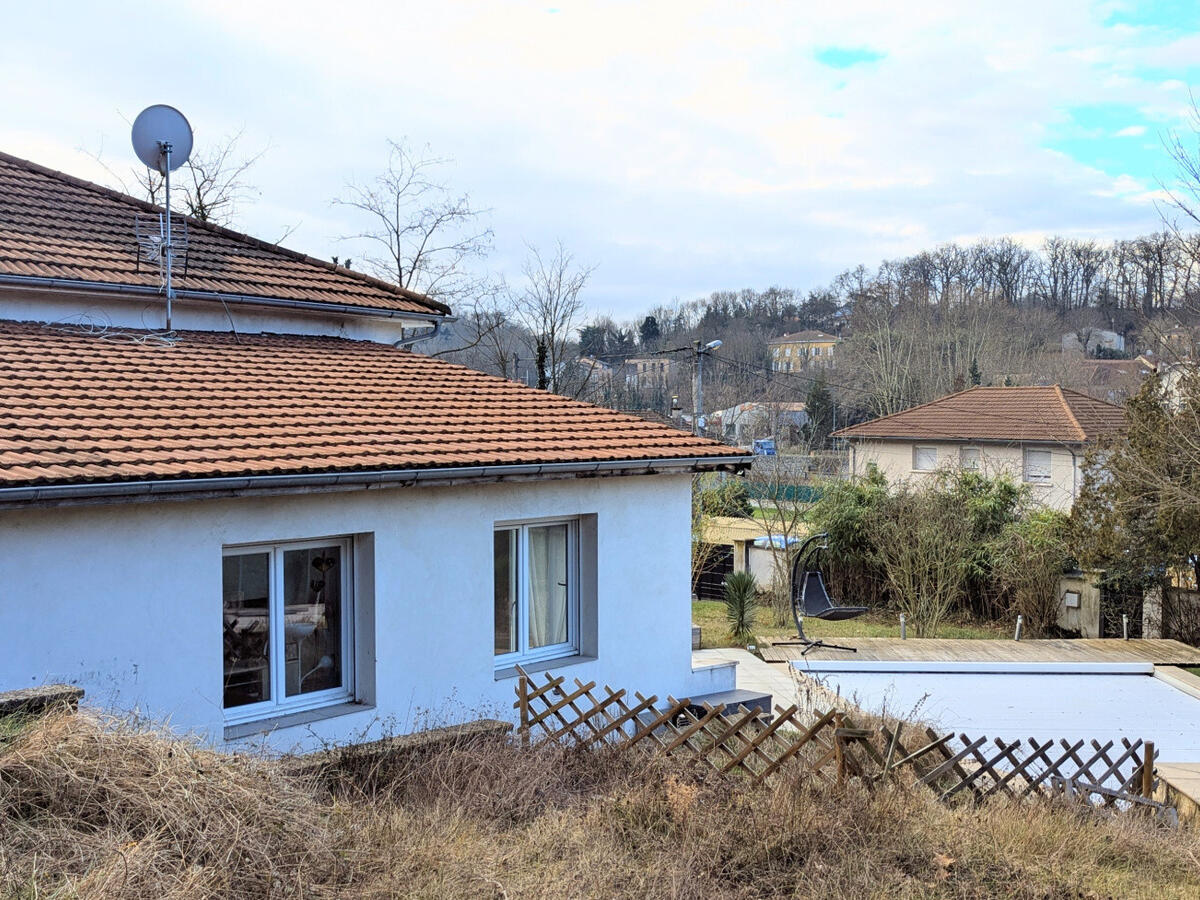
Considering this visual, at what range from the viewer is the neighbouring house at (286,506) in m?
6.69

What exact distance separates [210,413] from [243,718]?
253cm

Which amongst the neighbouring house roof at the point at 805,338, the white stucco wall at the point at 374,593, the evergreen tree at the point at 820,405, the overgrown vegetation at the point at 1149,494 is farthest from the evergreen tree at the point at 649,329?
the white stucco wall at the point at 374,593

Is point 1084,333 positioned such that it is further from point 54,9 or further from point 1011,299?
point 54,9

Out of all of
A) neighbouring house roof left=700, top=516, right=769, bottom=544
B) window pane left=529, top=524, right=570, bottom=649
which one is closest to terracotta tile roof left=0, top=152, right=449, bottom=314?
window pane left=529, top=524, right=570, bottom=649

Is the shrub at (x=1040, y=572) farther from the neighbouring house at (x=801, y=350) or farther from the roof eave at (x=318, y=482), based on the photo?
the neighbouring house at (x=801, y=350)

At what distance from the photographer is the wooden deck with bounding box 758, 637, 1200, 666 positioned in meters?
17.2

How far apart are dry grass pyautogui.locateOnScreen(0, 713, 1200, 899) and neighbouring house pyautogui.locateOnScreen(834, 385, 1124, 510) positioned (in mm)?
21912

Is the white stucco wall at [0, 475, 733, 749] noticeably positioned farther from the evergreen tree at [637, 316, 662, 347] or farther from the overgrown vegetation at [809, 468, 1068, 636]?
the evergreen tree at [637, 316, 662, 347]

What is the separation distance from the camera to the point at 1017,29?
464 inches

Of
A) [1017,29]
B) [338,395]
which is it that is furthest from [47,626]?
[1017,29]

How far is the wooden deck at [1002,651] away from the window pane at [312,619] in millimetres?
10589

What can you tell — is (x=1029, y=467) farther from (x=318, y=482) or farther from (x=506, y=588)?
(x=318, y=482)

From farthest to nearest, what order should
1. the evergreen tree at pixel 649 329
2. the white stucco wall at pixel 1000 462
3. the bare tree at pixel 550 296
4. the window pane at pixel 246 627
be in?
the evergreen tree at pixel 649 329
the white stucco wall at pixel 1000 462
the bare tree at pixel 550 296
the window pane at pixel 246 627

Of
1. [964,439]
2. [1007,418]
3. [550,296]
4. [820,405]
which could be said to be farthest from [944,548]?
[820,405]
